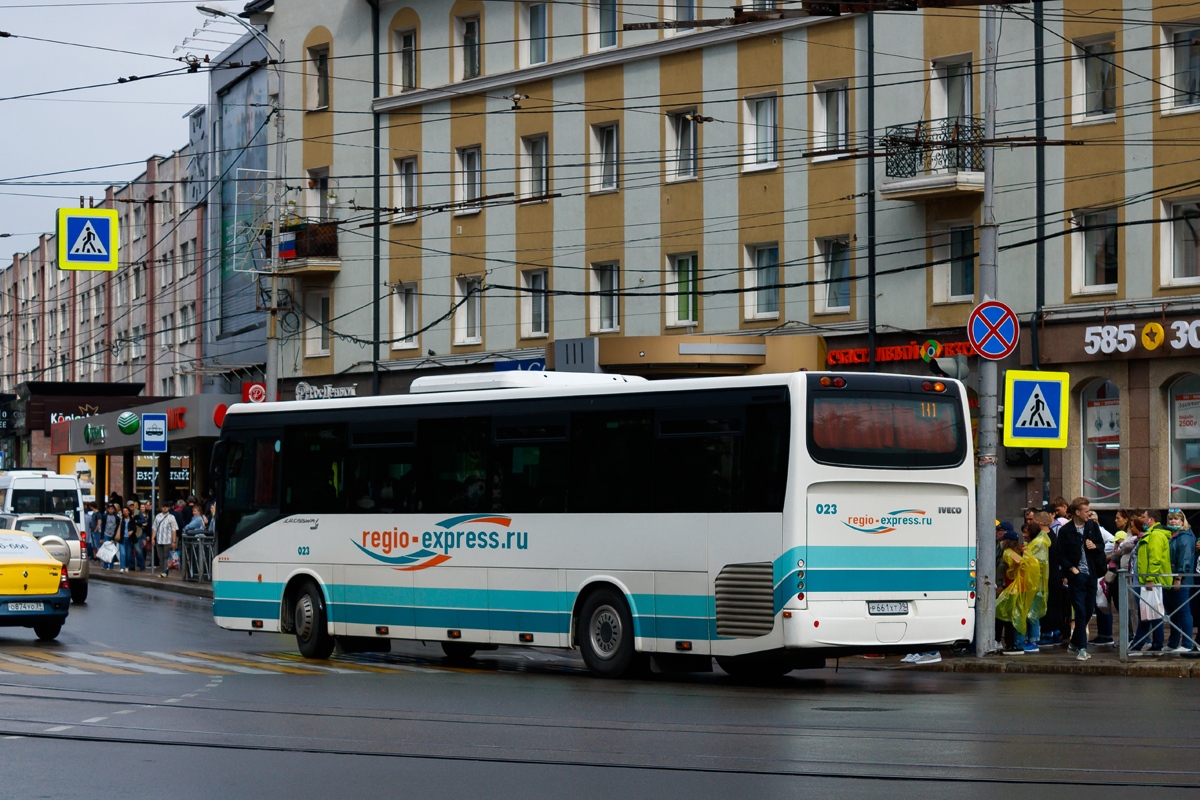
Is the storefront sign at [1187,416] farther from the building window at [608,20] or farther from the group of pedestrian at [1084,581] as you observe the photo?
the building window at [608,20]

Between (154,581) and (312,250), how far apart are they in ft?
36.8

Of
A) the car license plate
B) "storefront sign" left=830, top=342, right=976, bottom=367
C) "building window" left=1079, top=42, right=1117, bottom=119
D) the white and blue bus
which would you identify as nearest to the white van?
"storefront sign" left=830, top=342, right=976, bottom=367

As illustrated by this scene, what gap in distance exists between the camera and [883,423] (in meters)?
16.4

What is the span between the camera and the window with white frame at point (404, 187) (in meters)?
44.8

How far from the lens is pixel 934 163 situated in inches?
1280

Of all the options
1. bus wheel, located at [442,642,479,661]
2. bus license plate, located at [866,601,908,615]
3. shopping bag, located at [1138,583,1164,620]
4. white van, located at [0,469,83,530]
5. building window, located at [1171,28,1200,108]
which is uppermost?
building window, located at [1171,28,1200,108]

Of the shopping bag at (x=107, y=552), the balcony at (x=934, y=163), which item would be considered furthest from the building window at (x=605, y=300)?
the shopping bag at (x=107, y=552)

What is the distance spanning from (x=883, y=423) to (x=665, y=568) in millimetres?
2556

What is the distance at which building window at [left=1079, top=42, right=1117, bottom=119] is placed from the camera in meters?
30.8

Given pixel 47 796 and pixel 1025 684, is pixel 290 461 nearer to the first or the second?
pixel 1025 684

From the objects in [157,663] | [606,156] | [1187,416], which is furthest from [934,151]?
[157,663]

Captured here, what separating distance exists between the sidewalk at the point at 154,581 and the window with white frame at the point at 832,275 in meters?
14.1

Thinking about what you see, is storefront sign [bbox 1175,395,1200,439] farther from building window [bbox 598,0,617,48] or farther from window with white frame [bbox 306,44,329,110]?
window with white frame [bbox 306,44,329,110]

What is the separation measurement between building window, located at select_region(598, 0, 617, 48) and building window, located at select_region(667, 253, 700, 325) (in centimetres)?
563
